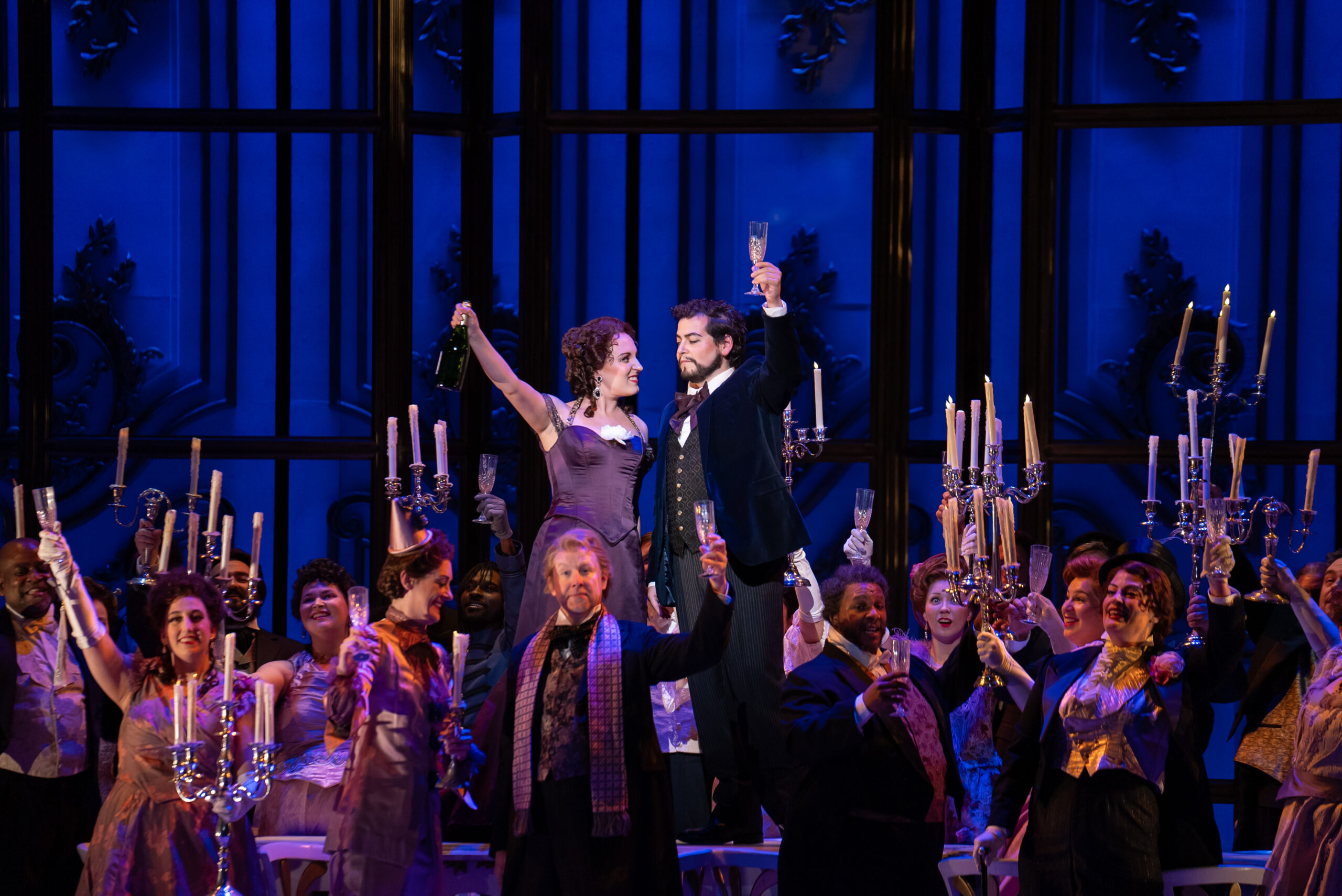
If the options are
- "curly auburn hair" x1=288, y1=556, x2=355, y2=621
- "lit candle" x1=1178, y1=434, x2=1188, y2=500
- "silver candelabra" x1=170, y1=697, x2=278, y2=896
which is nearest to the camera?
"silver candelabra" x1=170, y1=697, x2=278, y2=896

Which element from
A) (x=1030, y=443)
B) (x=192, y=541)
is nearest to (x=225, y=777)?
(x=192, y=541)

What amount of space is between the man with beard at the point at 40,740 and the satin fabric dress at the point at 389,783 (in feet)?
3.74

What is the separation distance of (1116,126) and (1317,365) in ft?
3.97

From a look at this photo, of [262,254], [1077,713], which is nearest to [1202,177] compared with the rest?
[1077,713]

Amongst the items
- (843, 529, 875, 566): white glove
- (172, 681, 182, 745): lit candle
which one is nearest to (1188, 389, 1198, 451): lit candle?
(843, 529, 875, 566): white glove

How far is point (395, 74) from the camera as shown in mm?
6656

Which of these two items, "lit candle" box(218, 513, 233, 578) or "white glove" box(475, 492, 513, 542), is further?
"white glove" box(475, 492, 513, 542)

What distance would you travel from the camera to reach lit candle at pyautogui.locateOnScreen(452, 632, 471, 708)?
4.20 m

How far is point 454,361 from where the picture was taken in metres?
4.87

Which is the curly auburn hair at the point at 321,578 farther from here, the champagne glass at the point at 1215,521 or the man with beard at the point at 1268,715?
the man with beard at the point at 1268,715

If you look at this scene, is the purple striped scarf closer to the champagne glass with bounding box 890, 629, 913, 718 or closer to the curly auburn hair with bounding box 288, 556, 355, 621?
the champagne glass with bounding box 890, 629, 913, 718

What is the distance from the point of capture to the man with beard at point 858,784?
13.7 feet

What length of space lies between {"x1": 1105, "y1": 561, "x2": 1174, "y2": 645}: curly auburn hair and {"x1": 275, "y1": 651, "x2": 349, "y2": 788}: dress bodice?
91.3 inches

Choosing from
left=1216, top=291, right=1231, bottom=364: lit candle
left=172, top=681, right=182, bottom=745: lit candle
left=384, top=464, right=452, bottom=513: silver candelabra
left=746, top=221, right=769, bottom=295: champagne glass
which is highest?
left=746, top=221, right=769, bottom=295: champagne glass
